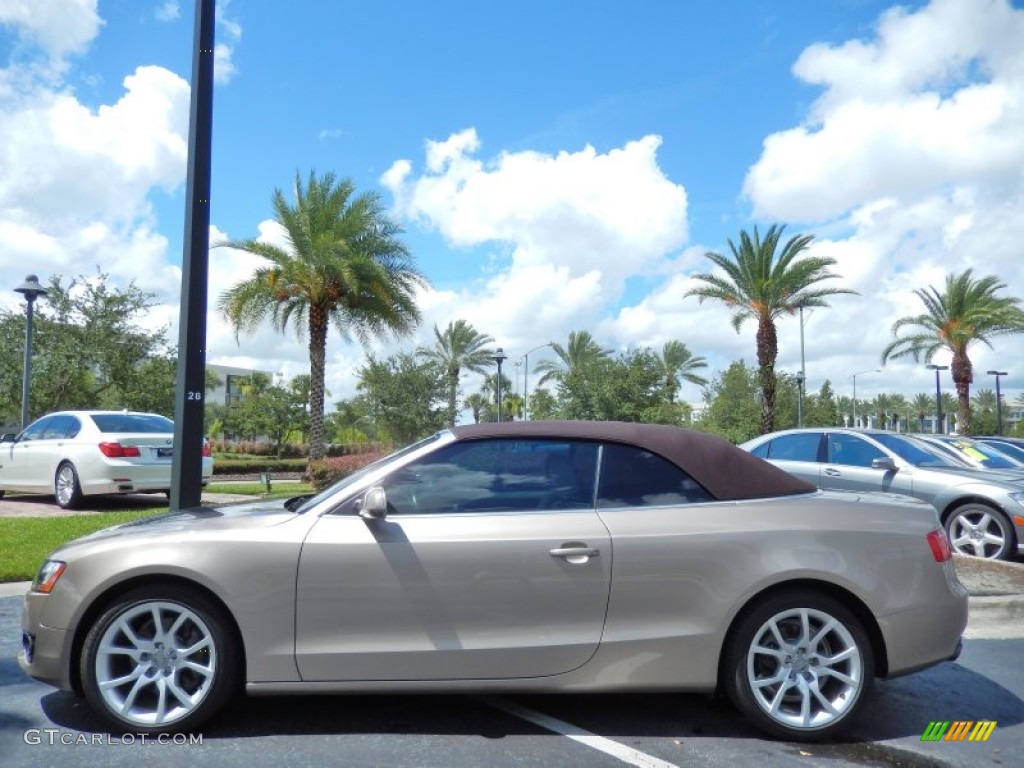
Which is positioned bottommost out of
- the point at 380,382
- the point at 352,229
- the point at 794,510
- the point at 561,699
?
the point at 561,699

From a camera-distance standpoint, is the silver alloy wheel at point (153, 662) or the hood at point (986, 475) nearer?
the silver alloy wheel at point (153, 662)

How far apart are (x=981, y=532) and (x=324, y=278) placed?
16.3 metres

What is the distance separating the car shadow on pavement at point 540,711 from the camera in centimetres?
354

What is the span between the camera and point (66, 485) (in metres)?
10.6

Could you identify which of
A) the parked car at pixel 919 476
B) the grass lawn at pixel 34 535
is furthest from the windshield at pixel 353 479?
the parked car at pixel 919 476

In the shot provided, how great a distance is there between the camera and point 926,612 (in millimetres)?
3564

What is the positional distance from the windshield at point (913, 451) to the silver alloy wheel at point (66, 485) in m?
10.4

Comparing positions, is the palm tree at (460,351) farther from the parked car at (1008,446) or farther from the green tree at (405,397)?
the parked car at (1008,446)

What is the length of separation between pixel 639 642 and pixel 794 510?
38.4 inches

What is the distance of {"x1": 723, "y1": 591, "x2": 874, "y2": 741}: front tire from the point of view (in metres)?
3.47

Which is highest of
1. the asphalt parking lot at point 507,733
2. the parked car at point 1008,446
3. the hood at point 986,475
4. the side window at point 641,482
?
the parked car at point 1008,446

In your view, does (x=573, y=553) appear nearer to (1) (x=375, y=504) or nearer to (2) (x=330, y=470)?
(1) (x=375, y=504)

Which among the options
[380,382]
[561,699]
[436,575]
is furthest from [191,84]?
[380,382]

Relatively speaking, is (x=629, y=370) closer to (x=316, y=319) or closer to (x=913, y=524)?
(x=316, y=319)
